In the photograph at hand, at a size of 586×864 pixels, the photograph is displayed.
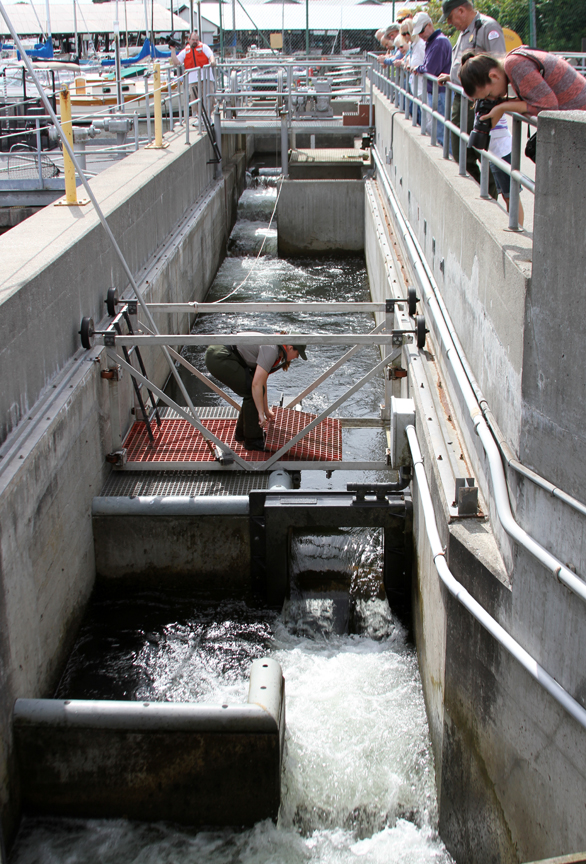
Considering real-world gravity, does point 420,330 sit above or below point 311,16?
below

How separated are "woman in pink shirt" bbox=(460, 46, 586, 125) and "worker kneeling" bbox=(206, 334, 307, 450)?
10.3 feet

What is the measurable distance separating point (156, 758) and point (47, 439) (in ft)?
7.65

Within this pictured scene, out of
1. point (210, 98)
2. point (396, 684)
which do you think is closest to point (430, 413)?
point (396, 684)

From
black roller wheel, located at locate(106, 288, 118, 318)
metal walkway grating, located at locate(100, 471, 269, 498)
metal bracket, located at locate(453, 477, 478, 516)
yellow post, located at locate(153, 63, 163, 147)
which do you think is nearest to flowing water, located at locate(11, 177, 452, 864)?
metal walkway grating, located at locate(100, 471, 269, 498)

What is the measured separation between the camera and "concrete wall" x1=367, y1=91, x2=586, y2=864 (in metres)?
3.87

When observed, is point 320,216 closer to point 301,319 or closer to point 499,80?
point 301,319

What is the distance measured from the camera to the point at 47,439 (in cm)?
619

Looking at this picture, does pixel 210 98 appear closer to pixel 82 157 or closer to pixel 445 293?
pixel 82 157

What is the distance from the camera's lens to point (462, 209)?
22.5 feet

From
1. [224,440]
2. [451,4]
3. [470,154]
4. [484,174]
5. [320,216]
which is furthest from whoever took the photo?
[320,216]

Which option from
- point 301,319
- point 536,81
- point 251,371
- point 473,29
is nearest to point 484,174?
point 536,81

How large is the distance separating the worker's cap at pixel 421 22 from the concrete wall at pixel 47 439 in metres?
5.25

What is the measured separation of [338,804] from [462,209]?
178 inches

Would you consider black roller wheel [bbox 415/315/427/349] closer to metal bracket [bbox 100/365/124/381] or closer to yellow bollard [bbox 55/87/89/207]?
metal bracket [bbox 100/365/124/381]
